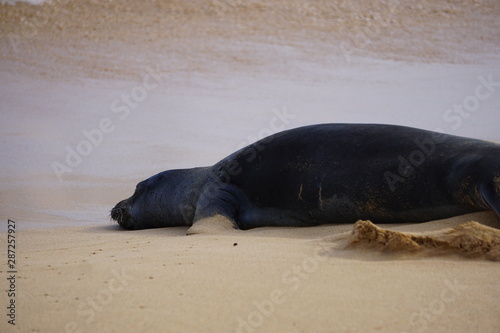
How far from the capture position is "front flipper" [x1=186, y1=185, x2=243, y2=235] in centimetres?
479

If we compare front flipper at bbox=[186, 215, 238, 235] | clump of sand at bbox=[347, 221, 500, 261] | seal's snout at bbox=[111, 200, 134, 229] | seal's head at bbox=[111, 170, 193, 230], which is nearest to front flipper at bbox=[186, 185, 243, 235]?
front flipper at bbox=[186, 215, 238, 235]

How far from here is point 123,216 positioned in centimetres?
590

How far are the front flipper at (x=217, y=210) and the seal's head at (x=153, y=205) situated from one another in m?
0.50

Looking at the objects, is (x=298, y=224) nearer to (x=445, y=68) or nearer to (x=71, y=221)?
(x=71, y=221)

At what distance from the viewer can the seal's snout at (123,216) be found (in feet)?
19.3

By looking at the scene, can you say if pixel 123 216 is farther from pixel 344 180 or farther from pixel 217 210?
pixel 344 180

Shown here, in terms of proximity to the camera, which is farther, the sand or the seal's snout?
the seal's snout

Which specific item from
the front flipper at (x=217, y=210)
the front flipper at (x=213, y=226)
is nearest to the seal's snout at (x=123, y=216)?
A: the front flipper at (x=217, y=210)

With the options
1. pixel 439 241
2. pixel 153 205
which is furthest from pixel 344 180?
pixel 153 205

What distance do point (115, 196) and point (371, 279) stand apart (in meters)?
5.61

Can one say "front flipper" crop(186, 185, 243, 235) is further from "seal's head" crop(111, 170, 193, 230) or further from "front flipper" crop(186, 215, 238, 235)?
"seal's head" crop(111, 170, 193, 230)

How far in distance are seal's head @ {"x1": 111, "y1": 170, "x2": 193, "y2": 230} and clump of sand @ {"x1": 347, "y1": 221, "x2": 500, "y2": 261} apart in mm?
2743

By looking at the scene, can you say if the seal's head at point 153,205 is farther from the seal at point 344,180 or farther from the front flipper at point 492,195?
the front flipper at point 492,195

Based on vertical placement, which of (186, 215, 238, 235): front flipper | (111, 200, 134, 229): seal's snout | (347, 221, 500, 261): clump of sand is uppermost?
(111, 200, 134, 229): seal's snout
